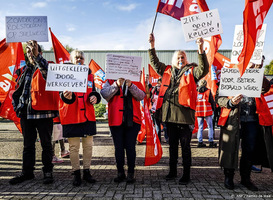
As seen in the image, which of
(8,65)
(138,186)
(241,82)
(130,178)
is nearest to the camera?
(241,82)

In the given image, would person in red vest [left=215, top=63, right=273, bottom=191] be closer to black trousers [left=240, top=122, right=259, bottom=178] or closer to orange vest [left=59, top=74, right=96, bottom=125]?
black trousers [left=240, top=122, right=259, bottom=178]

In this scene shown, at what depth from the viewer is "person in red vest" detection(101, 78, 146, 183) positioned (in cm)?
362

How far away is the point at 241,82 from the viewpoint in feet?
10.6

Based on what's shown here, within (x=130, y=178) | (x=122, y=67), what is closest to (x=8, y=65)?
(x=122, y=67)

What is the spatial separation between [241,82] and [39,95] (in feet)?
10.1

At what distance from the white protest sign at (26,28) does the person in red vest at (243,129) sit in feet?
10.3

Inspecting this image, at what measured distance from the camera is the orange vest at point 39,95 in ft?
11.6

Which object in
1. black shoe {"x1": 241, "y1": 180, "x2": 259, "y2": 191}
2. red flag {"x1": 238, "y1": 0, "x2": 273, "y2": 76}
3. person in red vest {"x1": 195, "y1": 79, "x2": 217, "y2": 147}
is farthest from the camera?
person in red vest {"x1": 195, "y1": 79, "x2": 217, "y2": 147}

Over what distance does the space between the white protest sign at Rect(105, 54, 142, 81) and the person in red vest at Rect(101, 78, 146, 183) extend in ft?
0.41

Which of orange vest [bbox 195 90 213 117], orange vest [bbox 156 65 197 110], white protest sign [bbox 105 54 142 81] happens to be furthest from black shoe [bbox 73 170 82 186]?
orange vest [bbox 195 90 213 117]

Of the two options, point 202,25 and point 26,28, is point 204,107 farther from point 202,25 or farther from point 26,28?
point 26,28

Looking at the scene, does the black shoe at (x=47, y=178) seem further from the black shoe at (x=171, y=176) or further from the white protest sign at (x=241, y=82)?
the white protest sign at (x=241, y=82)

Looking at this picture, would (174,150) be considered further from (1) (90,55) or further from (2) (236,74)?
(1) (90,55)

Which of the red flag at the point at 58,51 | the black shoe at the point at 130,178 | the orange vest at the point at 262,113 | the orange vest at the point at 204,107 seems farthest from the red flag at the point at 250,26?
the red flag at the point at 58,51
